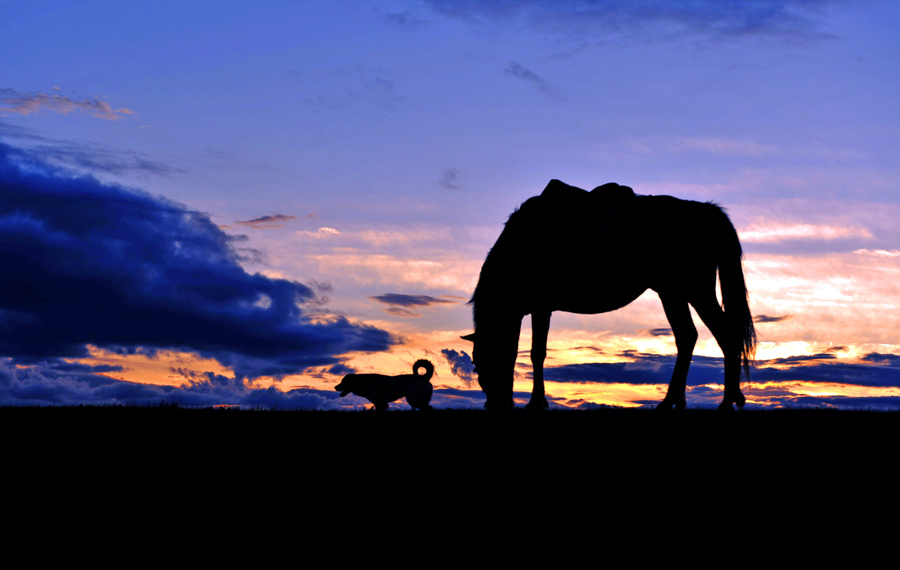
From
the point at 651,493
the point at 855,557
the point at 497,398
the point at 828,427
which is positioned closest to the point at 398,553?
the point at 651,493

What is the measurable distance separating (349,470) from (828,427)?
22.6ft

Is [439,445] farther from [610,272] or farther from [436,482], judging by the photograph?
[610,272]

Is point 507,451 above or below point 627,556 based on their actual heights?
above

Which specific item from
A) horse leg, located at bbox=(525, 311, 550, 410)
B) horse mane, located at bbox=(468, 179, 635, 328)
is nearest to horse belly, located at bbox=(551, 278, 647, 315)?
horse leg, located at bbox=(525, 311, 550, 410)

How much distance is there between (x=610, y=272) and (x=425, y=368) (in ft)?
22.7

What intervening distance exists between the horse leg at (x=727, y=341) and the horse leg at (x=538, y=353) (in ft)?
9.93

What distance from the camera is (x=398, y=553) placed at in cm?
519

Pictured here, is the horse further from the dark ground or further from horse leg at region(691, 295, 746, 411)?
the dark ground

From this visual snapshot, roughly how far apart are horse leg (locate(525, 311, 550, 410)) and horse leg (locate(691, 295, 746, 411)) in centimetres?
303

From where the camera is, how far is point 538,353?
46.2ft

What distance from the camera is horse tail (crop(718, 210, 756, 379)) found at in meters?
14.2

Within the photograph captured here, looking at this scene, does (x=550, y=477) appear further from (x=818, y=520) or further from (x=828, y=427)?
(x=828, y=427)

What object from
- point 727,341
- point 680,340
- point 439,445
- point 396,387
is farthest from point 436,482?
point 396,387

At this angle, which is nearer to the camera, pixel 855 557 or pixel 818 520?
pixel 855 557
